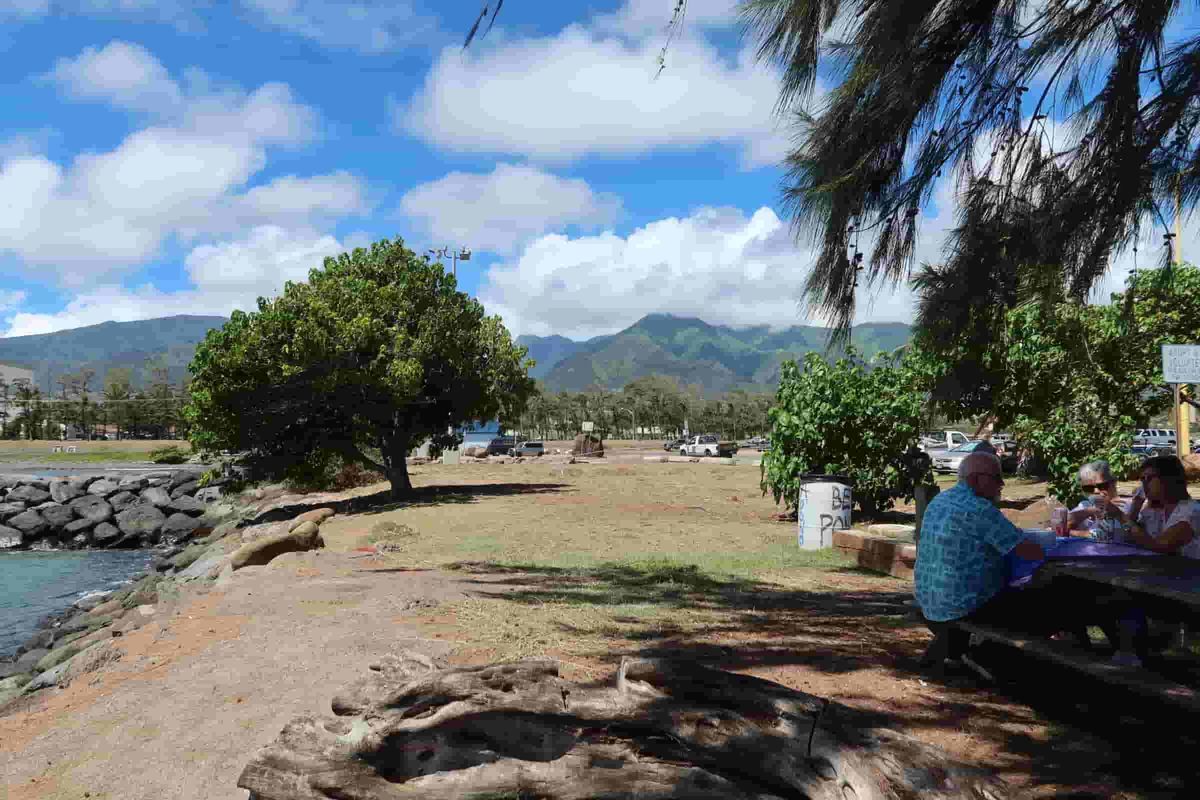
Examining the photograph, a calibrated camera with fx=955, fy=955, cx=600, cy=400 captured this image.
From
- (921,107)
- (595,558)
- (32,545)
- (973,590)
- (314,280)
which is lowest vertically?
(32,545)

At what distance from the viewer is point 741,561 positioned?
10805 millimetres

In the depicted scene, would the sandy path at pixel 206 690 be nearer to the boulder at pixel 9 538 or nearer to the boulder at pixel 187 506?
the boulder at pixel 9 538

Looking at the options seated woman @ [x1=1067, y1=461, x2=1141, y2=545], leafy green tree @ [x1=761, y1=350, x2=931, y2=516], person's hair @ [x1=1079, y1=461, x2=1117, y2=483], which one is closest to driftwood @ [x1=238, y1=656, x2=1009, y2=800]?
seated woman @ [x1=1067, y1=461, x2=1141, y2=545]

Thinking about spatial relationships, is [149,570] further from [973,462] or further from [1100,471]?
[973,462]

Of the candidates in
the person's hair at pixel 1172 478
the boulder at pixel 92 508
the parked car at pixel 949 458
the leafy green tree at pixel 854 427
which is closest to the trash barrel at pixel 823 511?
the leafy green tree at pixel 854 427

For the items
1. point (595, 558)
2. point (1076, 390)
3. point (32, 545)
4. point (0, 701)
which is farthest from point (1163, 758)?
point (32, 545)

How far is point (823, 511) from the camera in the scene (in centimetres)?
1163

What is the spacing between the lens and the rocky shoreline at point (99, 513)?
1125 inches

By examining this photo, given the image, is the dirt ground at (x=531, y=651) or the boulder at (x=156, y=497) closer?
the dirt ground at (x=531, y=651)

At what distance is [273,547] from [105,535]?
19605mm

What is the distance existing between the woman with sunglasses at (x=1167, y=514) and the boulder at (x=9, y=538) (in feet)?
101

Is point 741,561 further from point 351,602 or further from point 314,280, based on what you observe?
point 314,280

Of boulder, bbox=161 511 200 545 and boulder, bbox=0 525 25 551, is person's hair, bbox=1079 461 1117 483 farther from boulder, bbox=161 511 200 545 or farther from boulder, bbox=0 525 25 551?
boulder, bbox=0 525 25 551

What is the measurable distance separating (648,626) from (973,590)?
8.60 ft
